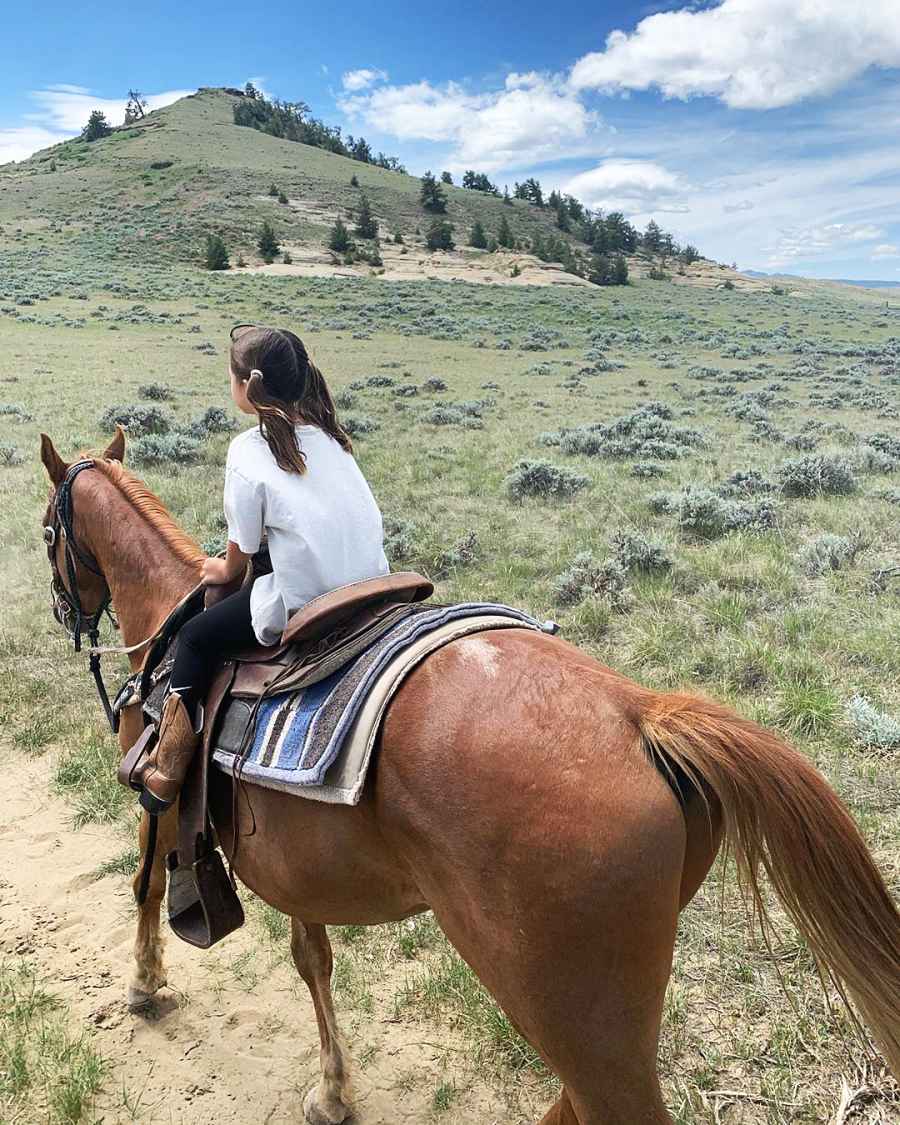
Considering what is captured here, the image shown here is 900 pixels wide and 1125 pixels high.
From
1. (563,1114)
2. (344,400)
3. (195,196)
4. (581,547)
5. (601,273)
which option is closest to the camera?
(563,1114)

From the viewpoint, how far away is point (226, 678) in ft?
8.61

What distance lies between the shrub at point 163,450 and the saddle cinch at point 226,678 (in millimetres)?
9689

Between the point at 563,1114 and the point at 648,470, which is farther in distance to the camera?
the point at 648,470

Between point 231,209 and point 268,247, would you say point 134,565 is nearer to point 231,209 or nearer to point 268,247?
point 268,247

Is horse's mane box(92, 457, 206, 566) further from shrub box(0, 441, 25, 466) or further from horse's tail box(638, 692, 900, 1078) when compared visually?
shrub box(0, 441, 25, 466)

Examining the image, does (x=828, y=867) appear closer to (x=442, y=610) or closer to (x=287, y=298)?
(x=442, y=610)

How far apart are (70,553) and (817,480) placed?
9226mm

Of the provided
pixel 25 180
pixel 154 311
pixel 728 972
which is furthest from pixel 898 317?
pixel 25 180

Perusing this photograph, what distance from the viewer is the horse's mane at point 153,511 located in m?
3.37

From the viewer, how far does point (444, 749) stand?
1.94 m

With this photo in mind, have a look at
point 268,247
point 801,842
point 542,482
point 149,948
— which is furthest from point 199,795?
point 268,247

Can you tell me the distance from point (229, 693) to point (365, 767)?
0.77m

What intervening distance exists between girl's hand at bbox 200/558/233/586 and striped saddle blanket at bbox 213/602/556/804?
1.45ft

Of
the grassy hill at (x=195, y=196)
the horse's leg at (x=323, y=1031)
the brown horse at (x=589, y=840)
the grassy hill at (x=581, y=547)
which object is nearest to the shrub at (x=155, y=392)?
the grassy hill at (x=581, y=547)
